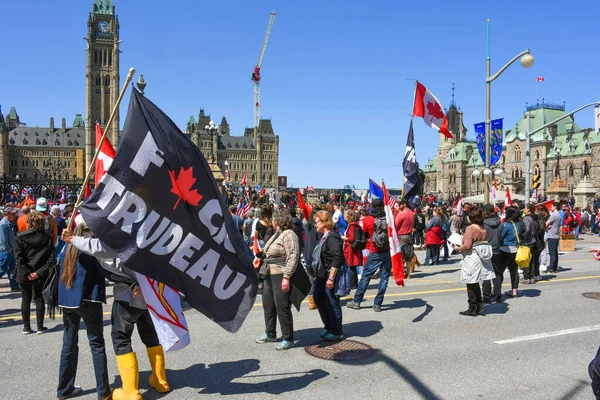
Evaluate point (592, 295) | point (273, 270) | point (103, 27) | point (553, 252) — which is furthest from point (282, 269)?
point (103, 27)

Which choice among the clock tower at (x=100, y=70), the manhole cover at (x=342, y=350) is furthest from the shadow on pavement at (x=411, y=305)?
the clock tower at (x=100, y=70)

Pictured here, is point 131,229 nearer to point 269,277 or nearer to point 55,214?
point 269,277

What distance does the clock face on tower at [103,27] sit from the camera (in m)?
124

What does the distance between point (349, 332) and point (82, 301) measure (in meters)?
4.08

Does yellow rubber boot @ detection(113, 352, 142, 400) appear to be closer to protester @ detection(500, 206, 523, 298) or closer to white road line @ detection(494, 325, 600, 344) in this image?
white road line @ detection(494, 325, 600, 344)

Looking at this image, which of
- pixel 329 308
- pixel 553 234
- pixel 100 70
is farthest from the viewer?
pixel 100 70

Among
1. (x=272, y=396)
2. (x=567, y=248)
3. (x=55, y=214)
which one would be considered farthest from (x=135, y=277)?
(x=567, y=248)

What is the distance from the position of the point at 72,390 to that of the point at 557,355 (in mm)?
5938

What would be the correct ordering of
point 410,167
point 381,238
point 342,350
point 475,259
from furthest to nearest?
point 410,167 < point 381,238 < point 475,259 < point 342,350

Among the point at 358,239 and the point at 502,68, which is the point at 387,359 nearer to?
the point at 358,239

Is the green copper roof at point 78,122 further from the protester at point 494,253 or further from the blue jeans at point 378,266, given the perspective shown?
the protester at point 494,253

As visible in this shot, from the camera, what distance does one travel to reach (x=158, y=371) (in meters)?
5.18

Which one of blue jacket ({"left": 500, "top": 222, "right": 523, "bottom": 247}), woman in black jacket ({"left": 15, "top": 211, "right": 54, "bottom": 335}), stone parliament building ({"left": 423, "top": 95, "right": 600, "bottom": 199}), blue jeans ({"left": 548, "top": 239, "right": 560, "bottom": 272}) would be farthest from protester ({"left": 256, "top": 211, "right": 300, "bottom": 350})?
stone parliament building ({"left": 423, "top": 95, "right": 600, "bottom": 199})

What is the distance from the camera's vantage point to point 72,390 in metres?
5.05
